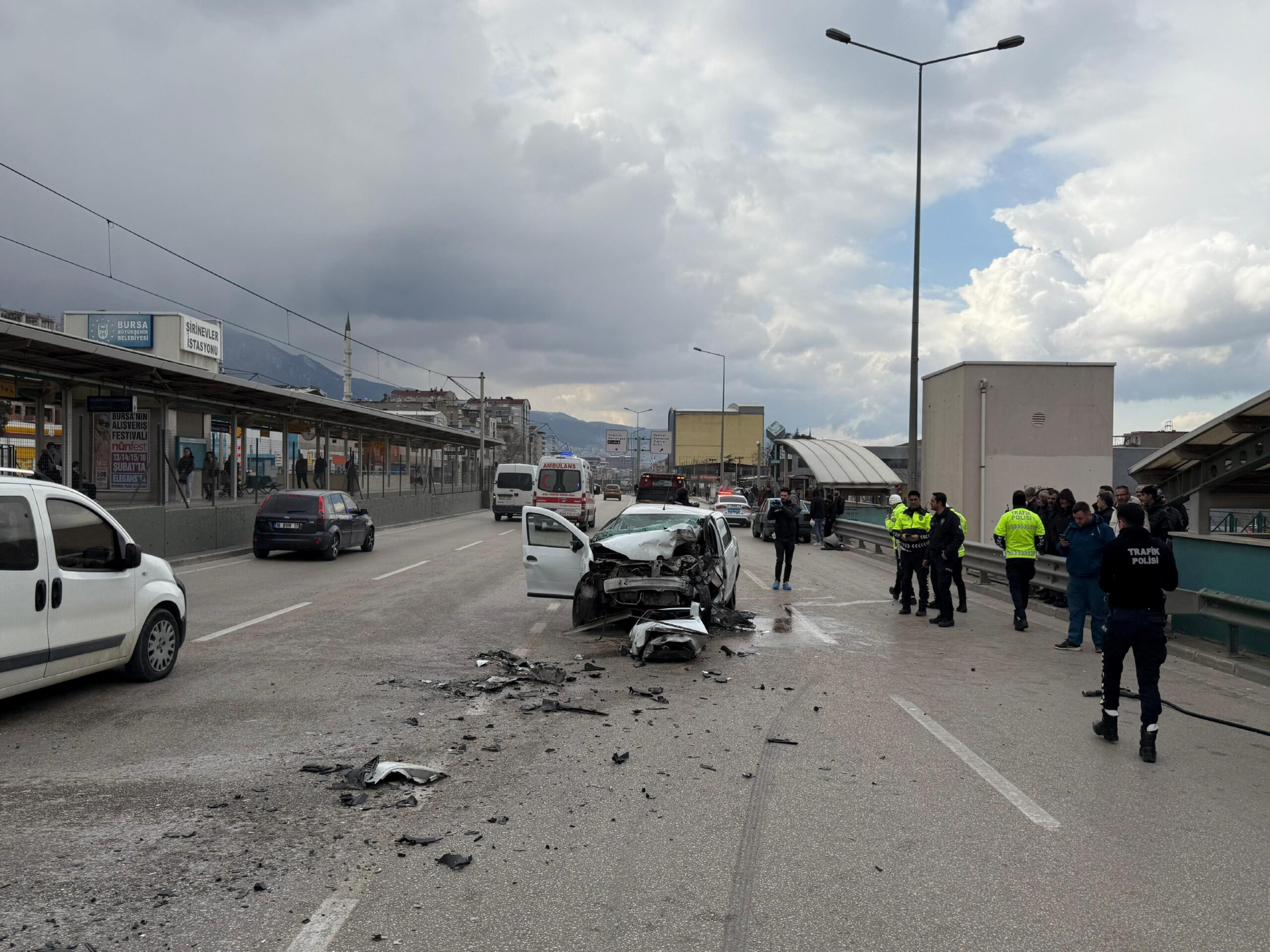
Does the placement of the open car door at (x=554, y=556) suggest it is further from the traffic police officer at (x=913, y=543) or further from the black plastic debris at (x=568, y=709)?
the traffic police officer at (x=913, y=543)

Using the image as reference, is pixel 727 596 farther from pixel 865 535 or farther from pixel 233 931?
pixel 865 535

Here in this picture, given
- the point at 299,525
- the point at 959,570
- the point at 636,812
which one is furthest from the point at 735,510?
the point at 636,812

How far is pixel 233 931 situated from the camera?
11.4 feet

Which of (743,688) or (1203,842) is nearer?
(1203,842)

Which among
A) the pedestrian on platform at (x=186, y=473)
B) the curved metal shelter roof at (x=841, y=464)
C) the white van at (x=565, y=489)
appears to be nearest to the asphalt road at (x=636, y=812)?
the pedestrian on platform at (x=186, y=473)

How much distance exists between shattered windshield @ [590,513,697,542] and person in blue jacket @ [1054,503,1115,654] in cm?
454

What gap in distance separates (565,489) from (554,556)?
917 inches

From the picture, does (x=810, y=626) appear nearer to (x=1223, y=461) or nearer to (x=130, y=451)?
(x=1223, y=461)

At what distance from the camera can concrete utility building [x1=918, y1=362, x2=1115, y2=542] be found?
26625 millimetres

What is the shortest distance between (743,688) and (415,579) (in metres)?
9.74

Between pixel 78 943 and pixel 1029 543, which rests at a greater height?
pixel 1029 543

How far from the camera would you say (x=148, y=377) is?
19.7m

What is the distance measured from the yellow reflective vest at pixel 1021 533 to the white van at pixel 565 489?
2182 cm

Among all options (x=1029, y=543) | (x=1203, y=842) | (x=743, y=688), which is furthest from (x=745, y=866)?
(x=1029, y=543)
